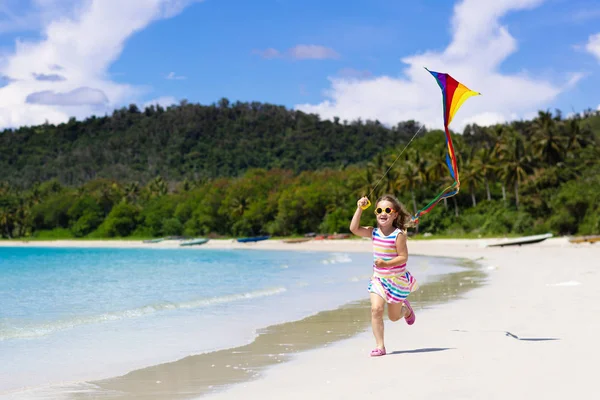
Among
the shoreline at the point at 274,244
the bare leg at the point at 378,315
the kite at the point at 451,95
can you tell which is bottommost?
the shoreline at the point at 274,244

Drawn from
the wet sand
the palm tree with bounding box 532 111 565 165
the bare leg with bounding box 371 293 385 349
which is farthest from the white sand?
the palm tree with bounding box 532 111 565 165

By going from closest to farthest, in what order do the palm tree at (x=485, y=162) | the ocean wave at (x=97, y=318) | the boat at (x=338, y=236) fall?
the ocean wave at (x=97, y=318)
the palm tree at (x=485, y=162)
the boat at (x=338, y=236)

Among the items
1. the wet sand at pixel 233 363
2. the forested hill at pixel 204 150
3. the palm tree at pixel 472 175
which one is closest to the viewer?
the wet sand at pixel 233 363

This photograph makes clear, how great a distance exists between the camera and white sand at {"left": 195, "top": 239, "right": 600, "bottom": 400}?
5469 mm

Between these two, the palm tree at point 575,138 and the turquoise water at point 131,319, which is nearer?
the turquoise water at point 131,319

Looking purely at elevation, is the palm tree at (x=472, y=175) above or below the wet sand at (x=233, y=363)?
above

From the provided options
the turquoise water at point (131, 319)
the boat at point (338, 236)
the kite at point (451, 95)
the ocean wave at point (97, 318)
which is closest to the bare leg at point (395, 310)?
the kite at point (451, 95)

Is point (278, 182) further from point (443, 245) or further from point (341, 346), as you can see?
point (341, 346)

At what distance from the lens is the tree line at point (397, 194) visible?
57.7 m

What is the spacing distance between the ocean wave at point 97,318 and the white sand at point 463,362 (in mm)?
5549

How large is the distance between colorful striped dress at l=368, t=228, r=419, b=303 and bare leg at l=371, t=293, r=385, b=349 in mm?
56

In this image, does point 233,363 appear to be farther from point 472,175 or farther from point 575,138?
point 575,138

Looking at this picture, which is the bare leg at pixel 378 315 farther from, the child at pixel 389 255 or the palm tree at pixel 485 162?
the palm tree at pixel 485 162

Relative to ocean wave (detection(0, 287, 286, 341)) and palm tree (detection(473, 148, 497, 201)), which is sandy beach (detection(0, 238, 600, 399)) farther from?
palm tree (detection(473, 148, 497, 201))
